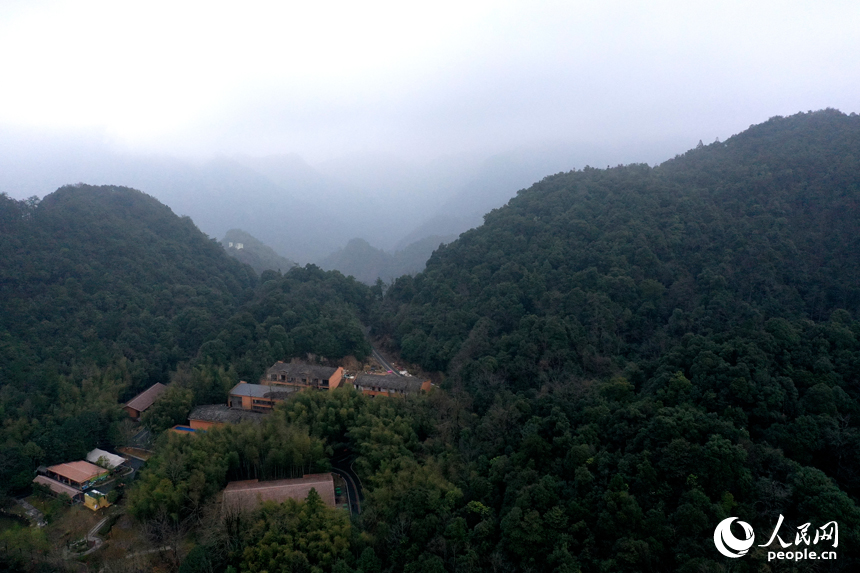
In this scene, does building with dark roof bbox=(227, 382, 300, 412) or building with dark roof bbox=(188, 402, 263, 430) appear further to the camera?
building with dark roof bbox=(227, 382, 300, 412)

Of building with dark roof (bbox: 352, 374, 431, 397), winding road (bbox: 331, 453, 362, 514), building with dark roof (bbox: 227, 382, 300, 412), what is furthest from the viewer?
building with dark roof (bbox: 352, 374, 431, 397)

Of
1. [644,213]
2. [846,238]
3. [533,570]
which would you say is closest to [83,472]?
[533,570]

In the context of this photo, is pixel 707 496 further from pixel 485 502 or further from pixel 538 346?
pixel 538 346

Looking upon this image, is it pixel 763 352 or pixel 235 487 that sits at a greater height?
pixel 763 352

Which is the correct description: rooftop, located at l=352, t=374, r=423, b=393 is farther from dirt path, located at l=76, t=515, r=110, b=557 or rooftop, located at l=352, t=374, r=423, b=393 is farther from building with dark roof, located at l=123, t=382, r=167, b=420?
dirt path, located at l=76, t=515, r=110, b=557

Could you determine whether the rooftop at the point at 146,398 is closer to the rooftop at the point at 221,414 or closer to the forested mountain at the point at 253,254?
the rooftop at the point at 221,414

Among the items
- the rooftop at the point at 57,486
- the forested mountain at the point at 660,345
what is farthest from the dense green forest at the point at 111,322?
the forested mountain at the point at 660,345

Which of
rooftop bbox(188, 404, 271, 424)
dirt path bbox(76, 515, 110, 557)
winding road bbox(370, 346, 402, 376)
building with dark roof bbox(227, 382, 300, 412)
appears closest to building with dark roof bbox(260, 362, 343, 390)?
building with dark roof bbox(227, 382, 300, 412)
